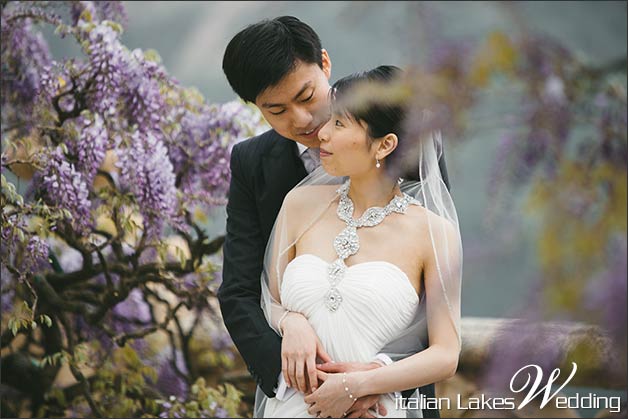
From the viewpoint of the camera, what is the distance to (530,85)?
570 mm

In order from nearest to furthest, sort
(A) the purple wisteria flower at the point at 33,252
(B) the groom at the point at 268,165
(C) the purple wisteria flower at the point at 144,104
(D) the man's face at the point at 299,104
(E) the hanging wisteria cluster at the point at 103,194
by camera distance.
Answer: (B) the groom at the point at 268,165 → (D) the man's face at the point at 299,104 → (A) the purple wisteria flower at the point at 33,252 → (E) the hanging wisteria cluster at the point at 103,194 → (C) the purple wisteria flower at the point at 144,104

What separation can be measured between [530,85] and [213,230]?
3.63 metres

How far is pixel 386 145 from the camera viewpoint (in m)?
1.97

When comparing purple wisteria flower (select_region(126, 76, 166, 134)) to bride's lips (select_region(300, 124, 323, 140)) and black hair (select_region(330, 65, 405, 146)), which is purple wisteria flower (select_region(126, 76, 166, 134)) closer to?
bride's lips (select_region(300, 124, 323, 140))

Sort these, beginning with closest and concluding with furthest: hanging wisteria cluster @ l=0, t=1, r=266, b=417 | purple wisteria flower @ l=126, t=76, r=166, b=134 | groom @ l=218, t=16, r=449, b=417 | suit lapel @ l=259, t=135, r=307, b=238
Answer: groom @ l=218, t=16, r=449, b=417 < suit lapel @ l=259, t=135, r=307, b=238 < hanging wisteria cluster @ l=0, t=1, r=266, b=417 < purple wisteria flower @ l=126, t=76, r=166, b=134

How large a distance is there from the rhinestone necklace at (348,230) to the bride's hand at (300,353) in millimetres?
88

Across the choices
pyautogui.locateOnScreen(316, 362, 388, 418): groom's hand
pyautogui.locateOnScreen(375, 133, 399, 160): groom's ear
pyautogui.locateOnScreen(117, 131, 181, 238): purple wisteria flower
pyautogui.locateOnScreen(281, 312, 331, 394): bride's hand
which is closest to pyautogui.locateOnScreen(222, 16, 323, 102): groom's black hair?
pyautogui.locateOnScreen(375, 133, 399, 160): groom's ear

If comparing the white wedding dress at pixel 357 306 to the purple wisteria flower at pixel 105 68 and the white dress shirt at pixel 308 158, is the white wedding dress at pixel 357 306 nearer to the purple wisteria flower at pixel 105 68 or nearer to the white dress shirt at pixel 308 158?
the white dress shirt at pixel 308 158

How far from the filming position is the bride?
1.89m

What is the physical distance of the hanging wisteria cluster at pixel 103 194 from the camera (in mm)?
3293

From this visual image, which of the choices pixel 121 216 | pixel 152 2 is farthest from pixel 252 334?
pixel 152 2

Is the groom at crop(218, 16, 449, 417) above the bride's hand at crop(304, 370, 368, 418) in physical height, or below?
above

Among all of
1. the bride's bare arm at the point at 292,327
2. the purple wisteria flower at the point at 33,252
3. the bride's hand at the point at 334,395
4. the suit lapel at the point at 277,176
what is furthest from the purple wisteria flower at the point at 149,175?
the bride's hand at the point at 334,395

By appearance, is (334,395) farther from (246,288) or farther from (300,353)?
(246,288)
